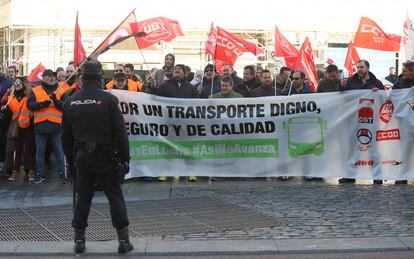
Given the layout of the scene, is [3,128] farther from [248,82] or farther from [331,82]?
[331,82]

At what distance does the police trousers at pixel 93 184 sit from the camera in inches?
255

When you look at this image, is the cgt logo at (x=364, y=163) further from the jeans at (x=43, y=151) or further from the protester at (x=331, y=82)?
the jeans at (x=43, y=151)

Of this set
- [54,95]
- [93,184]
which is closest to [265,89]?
[54,95]

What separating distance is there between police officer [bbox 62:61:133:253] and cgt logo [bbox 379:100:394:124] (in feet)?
18.7

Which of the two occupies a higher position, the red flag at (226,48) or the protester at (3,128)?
the red flag at (226,48)

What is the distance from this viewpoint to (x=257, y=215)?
8234 mm

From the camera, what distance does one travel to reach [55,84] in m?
10.9

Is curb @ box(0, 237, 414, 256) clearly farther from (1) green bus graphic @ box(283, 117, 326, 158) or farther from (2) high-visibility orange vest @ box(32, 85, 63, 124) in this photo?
(2) high-visibility orange vest @ box(32, 85, 63, 124)

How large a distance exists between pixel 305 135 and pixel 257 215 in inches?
118

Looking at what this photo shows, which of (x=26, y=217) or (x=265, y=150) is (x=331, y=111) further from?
(x=26, y=217)

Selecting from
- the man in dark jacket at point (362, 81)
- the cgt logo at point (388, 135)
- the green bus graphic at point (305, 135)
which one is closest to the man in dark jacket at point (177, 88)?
the green bus graphic at point (305, 135)

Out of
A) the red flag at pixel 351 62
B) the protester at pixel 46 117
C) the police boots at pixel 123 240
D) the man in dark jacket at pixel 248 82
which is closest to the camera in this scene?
the police boots at pixel 123 240

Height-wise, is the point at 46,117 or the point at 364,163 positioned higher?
the point at 46,117

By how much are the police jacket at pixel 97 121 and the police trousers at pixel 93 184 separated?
5.2 inches
